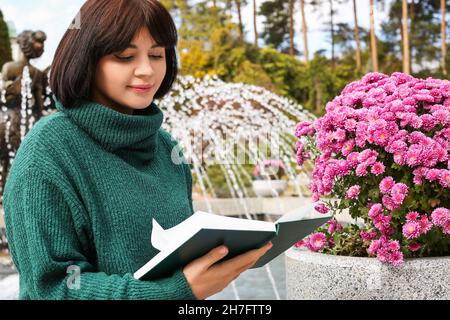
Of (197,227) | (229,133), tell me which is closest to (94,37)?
(197,227)

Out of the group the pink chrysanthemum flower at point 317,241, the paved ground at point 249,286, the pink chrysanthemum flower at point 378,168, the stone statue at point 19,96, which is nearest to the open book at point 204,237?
the pink chrysanthemum flower at point 378,168

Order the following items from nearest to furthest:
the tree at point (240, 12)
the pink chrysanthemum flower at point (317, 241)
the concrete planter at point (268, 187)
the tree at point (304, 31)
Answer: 1. the pink chrysanthemum flower at point (317, 241)
2. the concrete planter at point (268, 187)
3. the tree at point (304, 31)
4. the tree at point (240, 12)

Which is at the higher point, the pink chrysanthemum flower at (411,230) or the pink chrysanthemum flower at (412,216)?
the pink chrysanthemum flower at (412,216)

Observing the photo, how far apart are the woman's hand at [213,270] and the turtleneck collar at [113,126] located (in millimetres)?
286

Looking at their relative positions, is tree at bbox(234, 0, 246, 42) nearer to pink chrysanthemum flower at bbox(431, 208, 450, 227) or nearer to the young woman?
pink chrysanthemum flower at bbox(431, 208, 450, 227)

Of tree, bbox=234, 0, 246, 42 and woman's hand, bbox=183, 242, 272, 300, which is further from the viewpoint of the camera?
tree, bbox=234, 0, 246, 42

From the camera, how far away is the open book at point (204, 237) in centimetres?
86

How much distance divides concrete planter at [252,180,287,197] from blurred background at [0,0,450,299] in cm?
2

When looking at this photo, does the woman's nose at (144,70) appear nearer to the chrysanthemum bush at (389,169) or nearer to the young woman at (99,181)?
the young woman at (99,181)

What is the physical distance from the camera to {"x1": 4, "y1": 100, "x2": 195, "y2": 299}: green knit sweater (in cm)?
95

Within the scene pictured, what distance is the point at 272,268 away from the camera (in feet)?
14.2

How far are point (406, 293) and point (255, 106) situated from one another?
9.12 m
